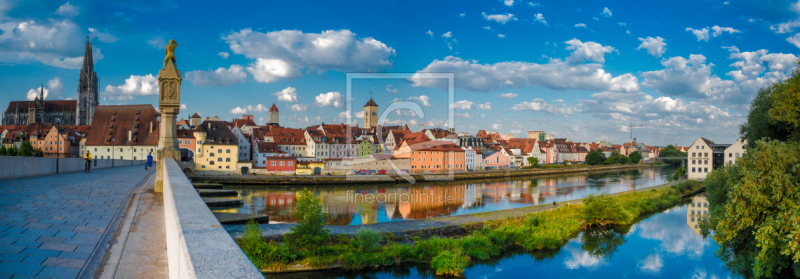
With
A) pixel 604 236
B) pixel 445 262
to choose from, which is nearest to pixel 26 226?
pixel 445 262

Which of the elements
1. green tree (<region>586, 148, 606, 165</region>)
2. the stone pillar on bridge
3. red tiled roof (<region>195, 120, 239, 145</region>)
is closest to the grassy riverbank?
the stone pillar on bridge

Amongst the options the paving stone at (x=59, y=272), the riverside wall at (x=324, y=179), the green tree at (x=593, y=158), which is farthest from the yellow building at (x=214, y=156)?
the green tree at (x=593, y=158)

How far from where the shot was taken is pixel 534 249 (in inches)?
601

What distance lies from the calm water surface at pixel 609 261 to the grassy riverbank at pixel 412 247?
0.28m

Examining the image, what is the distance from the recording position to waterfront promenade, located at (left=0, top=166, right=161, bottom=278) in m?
3.79

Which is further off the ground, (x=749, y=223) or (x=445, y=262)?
(x=749, y=223)

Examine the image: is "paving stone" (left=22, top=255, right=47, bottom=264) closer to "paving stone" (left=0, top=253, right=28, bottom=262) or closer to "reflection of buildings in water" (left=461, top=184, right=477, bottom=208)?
"paving stone" (left=0, top=253, right=28, bottom=262)

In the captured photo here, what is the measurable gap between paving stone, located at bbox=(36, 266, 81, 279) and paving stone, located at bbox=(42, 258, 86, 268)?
0.08 metres

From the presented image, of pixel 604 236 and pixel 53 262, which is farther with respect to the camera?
pixel 604 236

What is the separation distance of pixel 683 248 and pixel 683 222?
24.5ft

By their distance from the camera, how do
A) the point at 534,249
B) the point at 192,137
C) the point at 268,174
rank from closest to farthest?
the point at 534,249
the point at 268,174
the point at 192,137

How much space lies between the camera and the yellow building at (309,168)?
51.4m

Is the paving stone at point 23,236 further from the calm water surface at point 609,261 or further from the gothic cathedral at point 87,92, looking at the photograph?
the gothic cathedral at point 87,92

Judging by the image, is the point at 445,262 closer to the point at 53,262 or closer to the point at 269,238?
the point at 269,238
